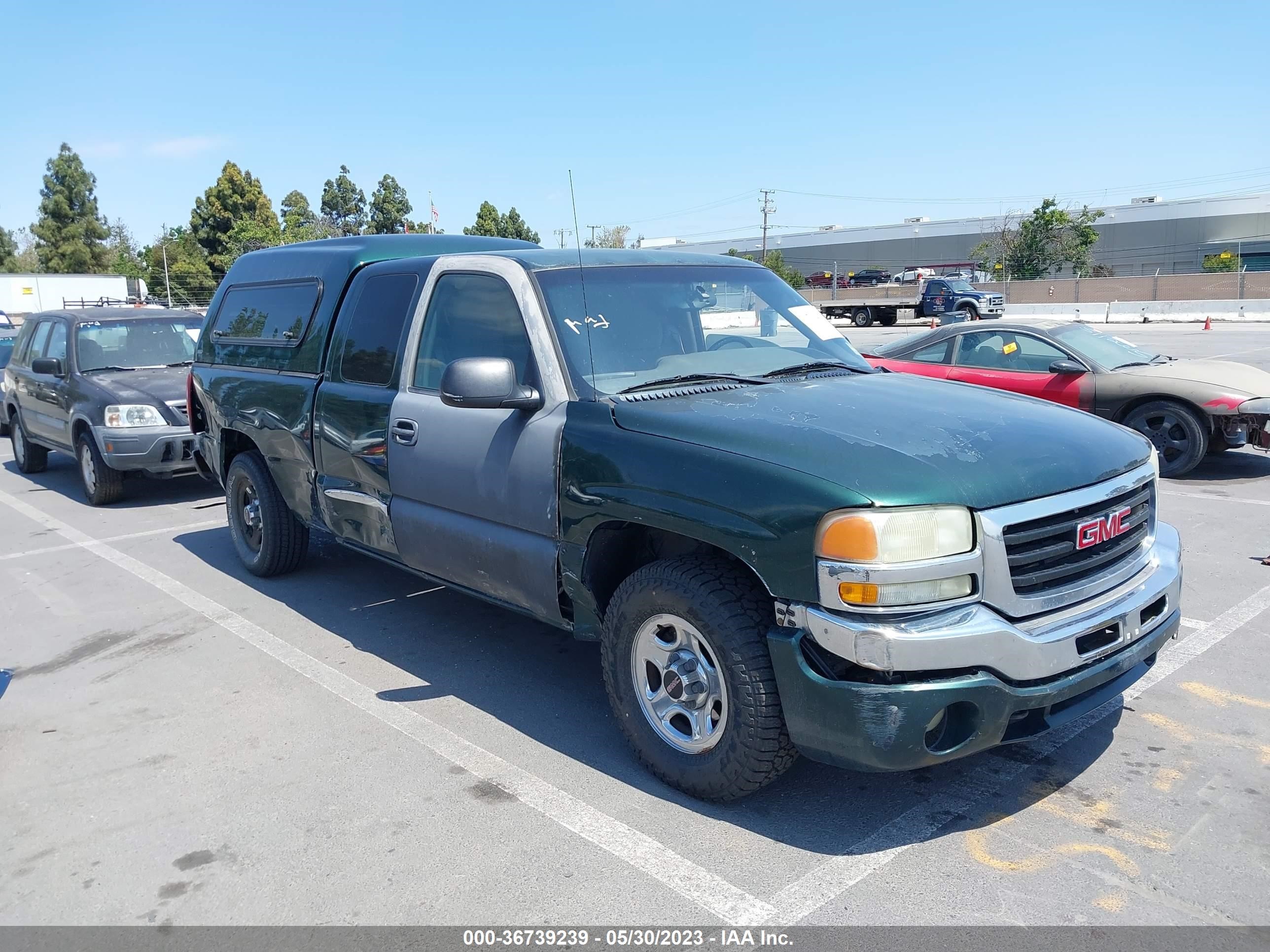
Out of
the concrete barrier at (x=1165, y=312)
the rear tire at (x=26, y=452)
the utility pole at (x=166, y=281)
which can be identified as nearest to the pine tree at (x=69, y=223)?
the utility pole at (x=166, y=281)

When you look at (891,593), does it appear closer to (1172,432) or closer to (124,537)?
(124,537)

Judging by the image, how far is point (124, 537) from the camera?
8.17 metres

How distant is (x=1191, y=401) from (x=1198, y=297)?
147ft

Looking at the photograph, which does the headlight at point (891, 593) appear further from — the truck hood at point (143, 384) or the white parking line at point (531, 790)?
the truck hood at point (143, 384)

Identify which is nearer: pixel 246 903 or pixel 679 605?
pixel 246 903

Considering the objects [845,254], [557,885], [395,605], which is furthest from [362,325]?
[845,254]

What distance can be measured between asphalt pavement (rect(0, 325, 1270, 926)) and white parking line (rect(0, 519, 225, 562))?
7.56 feet

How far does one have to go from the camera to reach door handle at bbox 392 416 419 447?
4629 mm

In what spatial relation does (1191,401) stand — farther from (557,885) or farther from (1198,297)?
(1198,297)

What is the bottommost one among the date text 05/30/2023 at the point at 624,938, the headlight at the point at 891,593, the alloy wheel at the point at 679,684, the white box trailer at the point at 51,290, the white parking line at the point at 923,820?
the white parking line at the point at 923,820

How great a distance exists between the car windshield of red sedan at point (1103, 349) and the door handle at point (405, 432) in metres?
7.13

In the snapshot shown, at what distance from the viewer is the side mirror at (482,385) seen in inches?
151

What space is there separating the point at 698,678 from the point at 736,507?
2.24ft

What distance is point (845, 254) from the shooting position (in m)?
87.9
